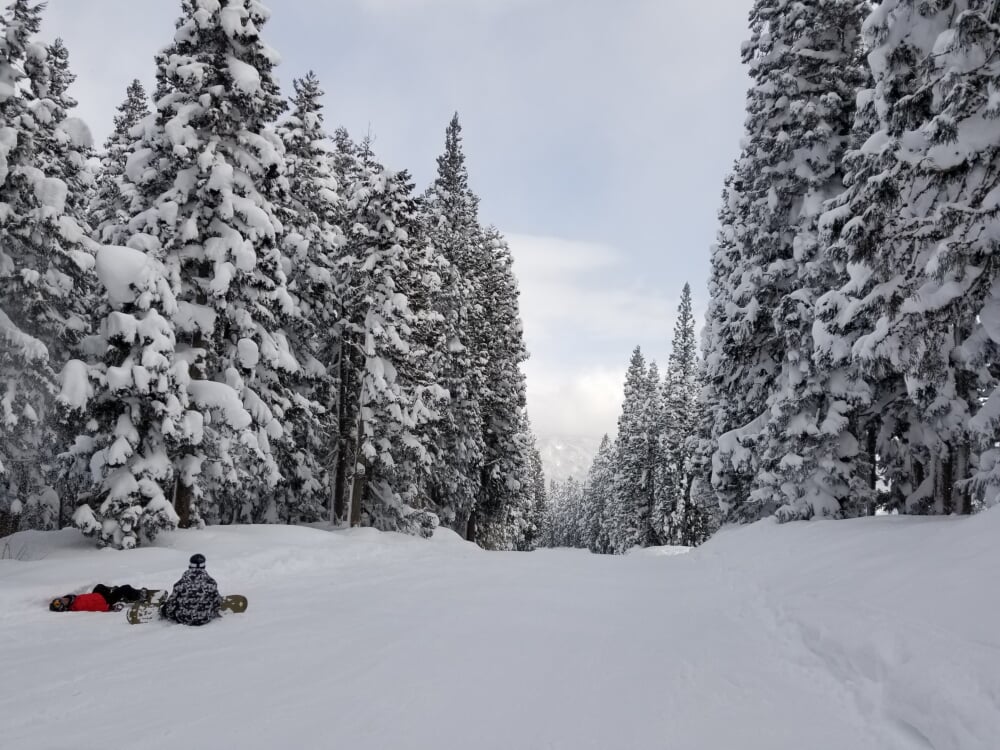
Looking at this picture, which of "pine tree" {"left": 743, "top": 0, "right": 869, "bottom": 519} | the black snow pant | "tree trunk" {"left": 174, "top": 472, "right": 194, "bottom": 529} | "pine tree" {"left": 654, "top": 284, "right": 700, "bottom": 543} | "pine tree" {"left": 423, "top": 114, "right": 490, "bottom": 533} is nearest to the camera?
the black snow pant

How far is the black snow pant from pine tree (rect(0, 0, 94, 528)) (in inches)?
215

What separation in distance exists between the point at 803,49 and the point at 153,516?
2108 cm

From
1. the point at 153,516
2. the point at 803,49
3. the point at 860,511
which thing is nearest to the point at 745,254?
the point at 803,49

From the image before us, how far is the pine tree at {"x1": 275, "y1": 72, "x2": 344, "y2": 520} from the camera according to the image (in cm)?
2292

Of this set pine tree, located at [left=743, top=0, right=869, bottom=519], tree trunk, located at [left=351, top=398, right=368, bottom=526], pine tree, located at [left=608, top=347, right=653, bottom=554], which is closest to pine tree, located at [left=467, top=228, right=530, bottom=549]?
tree trunk, located at [left=351, top=398, right=368, bottom=526]

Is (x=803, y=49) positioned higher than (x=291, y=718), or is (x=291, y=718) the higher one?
(x=803, y=49)

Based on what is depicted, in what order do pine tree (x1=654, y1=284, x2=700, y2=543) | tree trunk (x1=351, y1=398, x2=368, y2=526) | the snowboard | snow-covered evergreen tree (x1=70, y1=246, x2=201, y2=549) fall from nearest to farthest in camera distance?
the snowboard < snow-covered evergreen tree (x1=70, y1=246, x2=201, y2=549) < tree trunk (x1=351, y1=398, x2=368, y2=526) < pine tree (x1=654, y1=284, x2=700, y2=543)

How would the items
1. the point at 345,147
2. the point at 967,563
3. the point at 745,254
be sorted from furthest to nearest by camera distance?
the point at 345,147 < the point at 745,254 < the point at 967,563

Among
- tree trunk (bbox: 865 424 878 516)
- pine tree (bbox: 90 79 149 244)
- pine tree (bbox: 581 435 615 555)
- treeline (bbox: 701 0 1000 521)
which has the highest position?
pine tree (bbox: 90 79 149 244)

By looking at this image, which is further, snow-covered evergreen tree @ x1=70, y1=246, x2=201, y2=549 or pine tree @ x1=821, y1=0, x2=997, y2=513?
snow-covered evergreen tree @ x1=70, y1=246, x2=201, y2=549

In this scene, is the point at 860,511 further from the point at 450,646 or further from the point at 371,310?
the point at 371,310

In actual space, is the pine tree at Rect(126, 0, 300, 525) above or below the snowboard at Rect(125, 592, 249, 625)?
above

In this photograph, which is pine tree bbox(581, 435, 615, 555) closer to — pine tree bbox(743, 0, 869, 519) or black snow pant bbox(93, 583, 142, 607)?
pine tree bbox(743, 0, 869, 519)

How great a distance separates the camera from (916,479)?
1925cm
